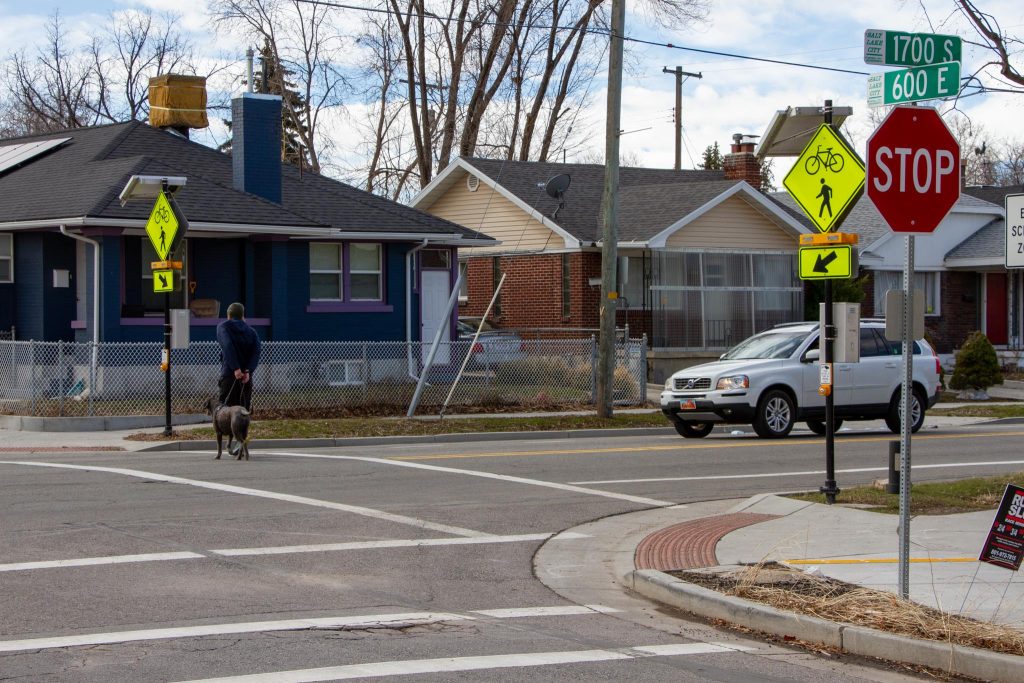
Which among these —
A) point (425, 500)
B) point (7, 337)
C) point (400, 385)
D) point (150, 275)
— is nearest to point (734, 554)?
point (425, 500)

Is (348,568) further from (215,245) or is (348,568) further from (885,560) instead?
(215,245)

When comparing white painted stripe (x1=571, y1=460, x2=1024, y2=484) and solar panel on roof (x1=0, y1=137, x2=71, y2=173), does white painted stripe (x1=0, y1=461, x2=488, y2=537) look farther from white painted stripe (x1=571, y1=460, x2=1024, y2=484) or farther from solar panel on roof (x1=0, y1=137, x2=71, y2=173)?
solar panel on roof (x1=0, y1=137, x2=71, y2=173)

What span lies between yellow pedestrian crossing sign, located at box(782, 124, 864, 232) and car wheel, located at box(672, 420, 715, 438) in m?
8.44

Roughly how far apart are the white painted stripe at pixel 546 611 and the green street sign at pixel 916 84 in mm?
3771

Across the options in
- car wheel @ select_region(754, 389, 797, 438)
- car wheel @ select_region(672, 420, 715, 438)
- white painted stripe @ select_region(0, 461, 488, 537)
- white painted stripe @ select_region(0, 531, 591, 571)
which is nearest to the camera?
white painted stripe @ select_region(0, 531, 591, 571)

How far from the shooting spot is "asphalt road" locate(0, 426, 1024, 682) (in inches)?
264

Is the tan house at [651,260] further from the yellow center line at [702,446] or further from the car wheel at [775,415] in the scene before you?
the yellow center line at [702,446]


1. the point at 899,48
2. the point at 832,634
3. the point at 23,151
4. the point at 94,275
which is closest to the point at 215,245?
Answer: the point at 94,275

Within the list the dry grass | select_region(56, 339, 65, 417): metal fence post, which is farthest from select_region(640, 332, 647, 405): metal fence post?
the dry grass

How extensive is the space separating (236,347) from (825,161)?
781cm

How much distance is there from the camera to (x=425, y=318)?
29.3m

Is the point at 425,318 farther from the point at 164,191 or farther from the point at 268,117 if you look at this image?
the point at 164,191

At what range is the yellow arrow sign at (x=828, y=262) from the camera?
37.5 feet

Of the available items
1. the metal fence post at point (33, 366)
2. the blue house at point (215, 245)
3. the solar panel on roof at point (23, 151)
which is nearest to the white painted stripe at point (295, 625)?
the metal fence post at point (33, 366)
